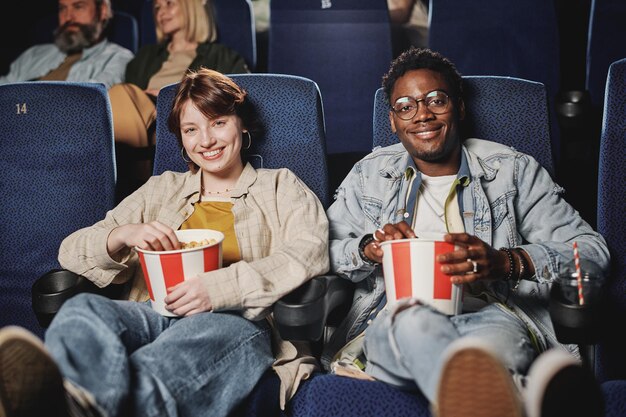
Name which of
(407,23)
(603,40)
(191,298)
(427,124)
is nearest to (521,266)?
(427,124)

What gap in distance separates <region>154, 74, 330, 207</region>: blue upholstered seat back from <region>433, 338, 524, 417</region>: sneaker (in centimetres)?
76

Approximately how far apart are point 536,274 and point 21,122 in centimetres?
137

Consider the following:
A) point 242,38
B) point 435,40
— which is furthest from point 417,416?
point 242,38

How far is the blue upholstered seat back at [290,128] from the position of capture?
1677 millimetres

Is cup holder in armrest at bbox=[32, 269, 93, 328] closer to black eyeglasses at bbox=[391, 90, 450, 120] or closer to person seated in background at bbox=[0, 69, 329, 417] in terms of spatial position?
person seated in background at bbox=[0, 69, 329, 417]

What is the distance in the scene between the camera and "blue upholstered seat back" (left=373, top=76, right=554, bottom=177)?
5.36 feet

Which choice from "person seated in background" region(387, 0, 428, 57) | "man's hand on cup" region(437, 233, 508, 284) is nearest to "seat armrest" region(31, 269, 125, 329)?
"man's hand on cup" region(437, 233, 508, 284)

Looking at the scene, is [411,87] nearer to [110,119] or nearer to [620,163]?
[620,163]

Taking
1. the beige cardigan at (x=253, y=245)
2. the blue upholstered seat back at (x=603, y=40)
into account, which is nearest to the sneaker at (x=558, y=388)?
the beige cardigan at (x=253, y=245)

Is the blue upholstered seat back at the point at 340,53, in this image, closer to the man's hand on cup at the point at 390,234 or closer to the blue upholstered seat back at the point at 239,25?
the blue upholstered seat back at the point at 239,25

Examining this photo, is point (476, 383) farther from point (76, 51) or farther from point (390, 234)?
point (76, 51)

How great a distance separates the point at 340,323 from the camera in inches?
61.7

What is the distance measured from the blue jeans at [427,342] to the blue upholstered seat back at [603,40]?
137 centimetres

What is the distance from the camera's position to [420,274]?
120 cm
